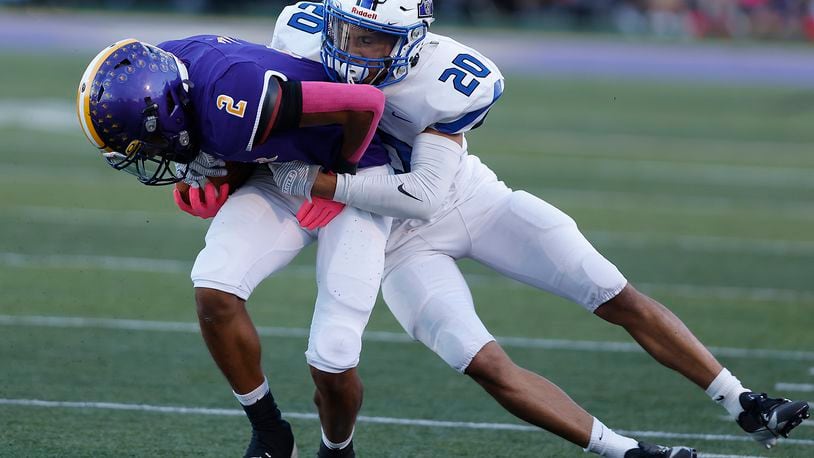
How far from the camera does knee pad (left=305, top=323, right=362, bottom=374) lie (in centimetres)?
360

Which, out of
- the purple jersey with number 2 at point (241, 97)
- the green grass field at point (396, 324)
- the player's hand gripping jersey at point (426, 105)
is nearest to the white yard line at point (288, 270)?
the green grass field at point (396, 324)

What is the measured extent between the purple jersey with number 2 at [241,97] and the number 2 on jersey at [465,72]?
387 millimetres

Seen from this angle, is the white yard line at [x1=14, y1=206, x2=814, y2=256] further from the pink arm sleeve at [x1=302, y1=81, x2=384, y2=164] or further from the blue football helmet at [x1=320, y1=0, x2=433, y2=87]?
the pink arm sleeve at [x1=302, y1=81, x2=384, y2=164]

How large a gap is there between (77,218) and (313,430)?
4.81 metres

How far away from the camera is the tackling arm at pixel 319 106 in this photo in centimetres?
355

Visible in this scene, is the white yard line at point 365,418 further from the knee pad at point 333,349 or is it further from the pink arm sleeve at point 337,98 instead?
the pink arm sleeve at point 337,98

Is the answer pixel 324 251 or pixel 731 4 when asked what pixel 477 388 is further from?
pixel 731 4

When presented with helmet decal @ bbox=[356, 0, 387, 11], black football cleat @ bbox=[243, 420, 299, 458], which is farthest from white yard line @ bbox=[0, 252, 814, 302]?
helmet decal @ bbox=[356, 0, 387, 11]

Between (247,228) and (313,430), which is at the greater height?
(247,228)

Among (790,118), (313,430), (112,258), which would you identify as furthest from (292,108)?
(790,118)

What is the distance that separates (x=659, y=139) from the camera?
14.2 meters

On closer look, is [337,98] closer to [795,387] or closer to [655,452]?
[655,452]

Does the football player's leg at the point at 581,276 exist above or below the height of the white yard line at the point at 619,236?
above

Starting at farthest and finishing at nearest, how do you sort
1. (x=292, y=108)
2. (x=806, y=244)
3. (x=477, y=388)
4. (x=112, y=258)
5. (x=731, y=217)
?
(x=731, y=217)
(x=806, y=244)
(x=112, y=258)
(x=477, y=388)
(x=292, y=108)
